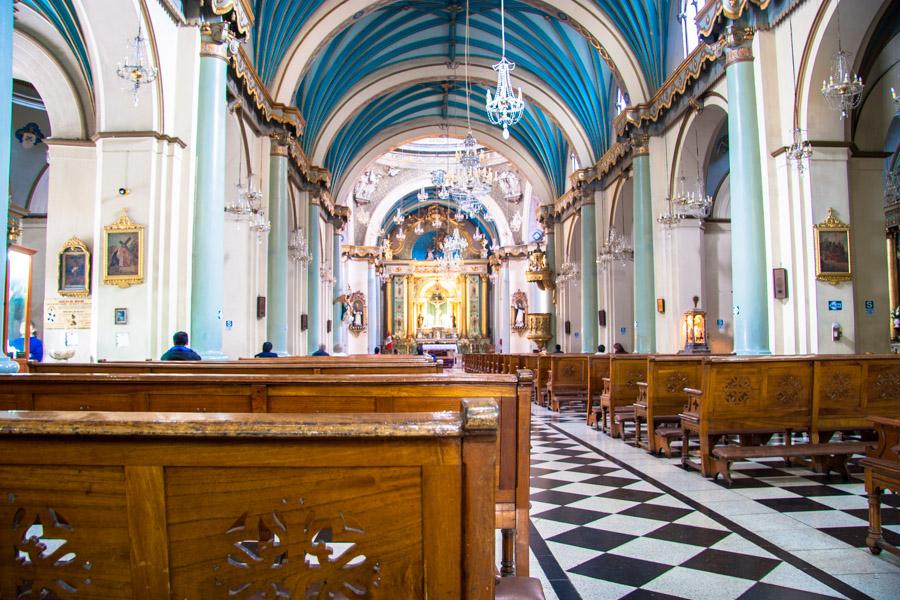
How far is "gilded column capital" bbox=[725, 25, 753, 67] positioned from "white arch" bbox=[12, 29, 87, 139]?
29.6ft

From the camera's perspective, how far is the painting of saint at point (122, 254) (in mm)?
6988

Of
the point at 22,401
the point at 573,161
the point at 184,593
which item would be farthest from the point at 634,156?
the point at 184,593

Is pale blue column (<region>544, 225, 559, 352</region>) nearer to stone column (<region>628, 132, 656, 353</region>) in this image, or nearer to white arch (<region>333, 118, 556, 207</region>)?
white arch (<region>333, 118, 556, 207</region>)

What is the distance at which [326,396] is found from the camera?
2.82m

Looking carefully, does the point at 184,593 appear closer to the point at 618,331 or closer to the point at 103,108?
the point at 103,108

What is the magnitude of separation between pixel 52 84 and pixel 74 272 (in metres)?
3.09

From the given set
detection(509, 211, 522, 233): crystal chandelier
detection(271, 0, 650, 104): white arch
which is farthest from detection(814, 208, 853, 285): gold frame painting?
detection(509, 211, 522, 233): crystal chandelier

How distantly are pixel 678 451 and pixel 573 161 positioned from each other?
15.7 meters

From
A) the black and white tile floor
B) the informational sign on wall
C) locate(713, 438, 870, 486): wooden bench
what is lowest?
the black and white tile floor

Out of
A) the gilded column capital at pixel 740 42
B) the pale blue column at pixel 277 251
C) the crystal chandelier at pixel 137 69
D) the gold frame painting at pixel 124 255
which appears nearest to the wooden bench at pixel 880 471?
the crystal chandelier at pixel 137 69

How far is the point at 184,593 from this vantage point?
1.02 meters

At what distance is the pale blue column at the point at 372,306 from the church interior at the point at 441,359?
8.84 meters

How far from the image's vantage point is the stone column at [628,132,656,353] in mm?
12781

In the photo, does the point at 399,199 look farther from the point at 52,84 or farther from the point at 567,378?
the point at 52,84
